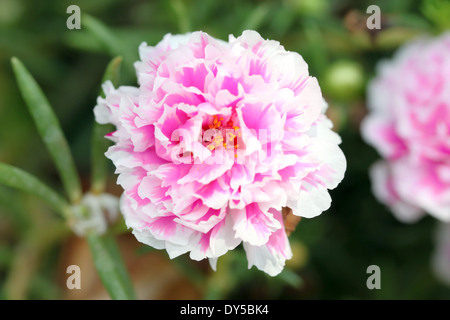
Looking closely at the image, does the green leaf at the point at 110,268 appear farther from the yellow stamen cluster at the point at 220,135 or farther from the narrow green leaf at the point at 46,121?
the yellow stamen cluster at the point at 220,135

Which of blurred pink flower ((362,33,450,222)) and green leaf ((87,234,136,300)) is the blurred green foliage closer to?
blurred pink flower ((362,33,450,222))

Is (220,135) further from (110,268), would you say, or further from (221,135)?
(110,268)

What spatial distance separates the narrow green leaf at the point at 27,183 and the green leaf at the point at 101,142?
0.31 ft

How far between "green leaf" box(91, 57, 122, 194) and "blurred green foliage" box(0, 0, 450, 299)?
0.28m

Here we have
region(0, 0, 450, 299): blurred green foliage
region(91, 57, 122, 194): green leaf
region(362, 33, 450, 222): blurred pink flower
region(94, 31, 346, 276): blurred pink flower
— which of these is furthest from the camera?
region(0, 0, 450, 299): blurred green foliage

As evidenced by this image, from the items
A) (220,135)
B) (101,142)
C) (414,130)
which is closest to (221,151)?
(220,135)

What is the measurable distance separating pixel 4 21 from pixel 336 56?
1.19 metres

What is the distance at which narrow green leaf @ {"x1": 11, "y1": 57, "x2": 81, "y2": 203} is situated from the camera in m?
1.20

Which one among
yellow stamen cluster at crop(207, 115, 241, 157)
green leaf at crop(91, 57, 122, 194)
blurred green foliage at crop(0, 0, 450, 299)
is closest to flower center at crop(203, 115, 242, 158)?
yellow stamen cluster at crop(207, 115, 241, 157)

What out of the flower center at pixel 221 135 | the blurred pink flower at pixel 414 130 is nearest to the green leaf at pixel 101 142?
the flower center at pixel 221 135

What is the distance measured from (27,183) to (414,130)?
99 cm

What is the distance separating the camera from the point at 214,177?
941 millimetres
